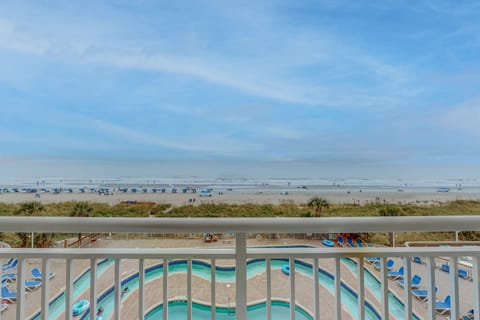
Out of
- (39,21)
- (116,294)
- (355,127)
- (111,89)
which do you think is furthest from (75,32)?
(355,127)

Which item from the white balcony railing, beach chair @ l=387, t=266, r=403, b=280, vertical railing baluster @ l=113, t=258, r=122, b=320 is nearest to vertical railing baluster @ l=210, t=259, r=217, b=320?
the white balcony railing

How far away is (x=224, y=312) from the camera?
1512 millimetres

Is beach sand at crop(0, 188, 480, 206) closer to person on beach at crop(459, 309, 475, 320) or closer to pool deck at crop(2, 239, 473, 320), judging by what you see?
pool deck at crop(2, 239, 473, 320)

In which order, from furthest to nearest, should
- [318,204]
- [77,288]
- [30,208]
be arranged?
[318,204], [30,208], [77,288]

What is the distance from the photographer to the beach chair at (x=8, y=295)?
1.48 m

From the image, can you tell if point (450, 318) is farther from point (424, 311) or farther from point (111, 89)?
point (111, 89)

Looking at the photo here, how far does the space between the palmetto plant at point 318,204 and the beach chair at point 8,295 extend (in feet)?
5.98

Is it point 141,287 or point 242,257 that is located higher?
point 242,257

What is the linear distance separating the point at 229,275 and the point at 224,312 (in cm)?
21

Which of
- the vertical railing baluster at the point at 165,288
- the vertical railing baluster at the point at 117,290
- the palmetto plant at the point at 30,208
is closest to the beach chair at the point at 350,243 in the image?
the vertical railing baluster at the point at 165,288

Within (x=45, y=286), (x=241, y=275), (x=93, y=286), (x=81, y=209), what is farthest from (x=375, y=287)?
(x=81, y=209)

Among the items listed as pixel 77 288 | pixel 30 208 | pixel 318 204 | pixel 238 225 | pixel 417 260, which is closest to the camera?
pixel 238 225

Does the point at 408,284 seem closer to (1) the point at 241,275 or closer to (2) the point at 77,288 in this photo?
(1) the point at 241,275

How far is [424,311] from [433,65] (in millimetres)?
1993
